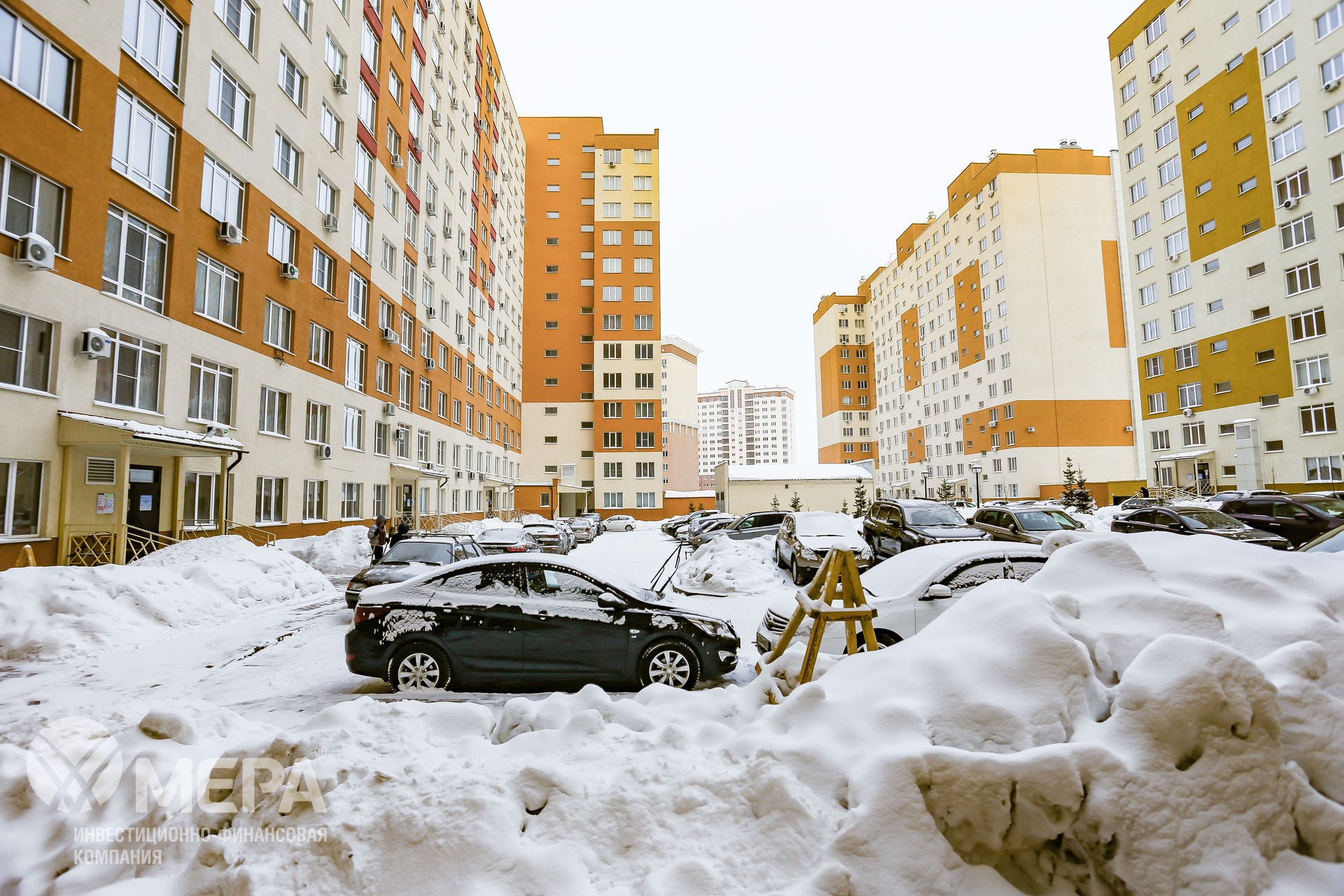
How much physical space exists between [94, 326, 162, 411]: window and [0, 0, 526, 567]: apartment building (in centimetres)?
5

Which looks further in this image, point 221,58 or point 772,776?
point 221,58

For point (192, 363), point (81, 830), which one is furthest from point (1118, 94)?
point (81, 830)

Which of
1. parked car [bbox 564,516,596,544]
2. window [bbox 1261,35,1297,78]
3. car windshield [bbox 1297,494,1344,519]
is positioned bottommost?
parked car [bbox 564,516,596,544]

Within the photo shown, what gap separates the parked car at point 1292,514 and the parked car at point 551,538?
22.5 m

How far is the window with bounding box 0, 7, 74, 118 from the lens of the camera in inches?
461

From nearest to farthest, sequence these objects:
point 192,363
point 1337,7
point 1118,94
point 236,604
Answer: point 236,604
point 192,363
point 1337,7
point 1118,94

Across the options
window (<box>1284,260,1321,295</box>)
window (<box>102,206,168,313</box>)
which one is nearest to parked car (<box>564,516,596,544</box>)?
window (<box>102,206,168,313</box>)

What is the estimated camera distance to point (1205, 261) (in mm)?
35750

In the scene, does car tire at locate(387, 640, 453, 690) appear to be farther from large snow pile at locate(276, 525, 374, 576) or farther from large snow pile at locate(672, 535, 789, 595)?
large snow pile at locate(276, 525, 374, 576)

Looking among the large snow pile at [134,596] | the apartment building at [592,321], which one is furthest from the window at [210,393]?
the apartment building at [592,321]

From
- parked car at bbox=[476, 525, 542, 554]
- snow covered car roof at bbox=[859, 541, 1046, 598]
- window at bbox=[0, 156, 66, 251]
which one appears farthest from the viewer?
parked car at bbox=[476, 525, 542, 554]

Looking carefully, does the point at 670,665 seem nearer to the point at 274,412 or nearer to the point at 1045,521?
the point at 1045,521

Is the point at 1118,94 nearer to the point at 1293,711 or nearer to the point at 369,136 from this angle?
the point at 369,136

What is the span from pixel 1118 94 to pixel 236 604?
59.0 m
